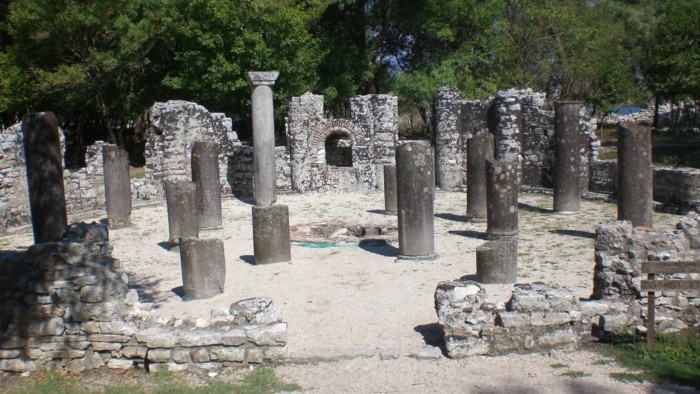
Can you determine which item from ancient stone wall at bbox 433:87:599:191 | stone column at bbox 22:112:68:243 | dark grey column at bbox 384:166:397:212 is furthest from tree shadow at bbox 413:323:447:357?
ancient stone wall at bbox 433:87:599:191

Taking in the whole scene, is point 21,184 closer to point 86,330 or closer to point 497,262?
point 86,330

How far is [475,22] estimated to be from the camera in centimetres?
2934

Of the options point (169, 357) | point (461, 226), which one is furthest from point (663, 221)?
point (169, 357)

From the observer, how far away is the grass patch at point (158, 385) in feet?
22.9

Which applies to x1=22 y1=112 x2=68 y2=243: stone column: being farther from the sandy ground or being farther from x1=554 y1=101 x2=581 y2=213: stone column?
x1=554 y1=101 x2=581 y2=213: stone column

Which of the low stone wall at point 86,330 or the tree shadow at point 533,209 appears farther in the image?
the tree shadow at point 533,209

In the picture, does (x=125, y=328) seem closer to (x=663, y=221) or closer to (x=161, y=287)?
(x=161, y=287)

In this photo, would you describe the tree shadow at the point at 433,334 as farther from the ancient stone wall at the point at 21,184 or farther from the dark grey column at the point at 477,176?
the ancient stone wall at the point at 21,184

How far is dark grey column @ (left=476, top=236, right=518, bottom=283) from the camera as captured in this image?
35.6ft

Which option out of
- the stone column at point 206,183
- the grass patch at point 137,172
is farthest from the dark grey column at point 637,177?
the grass patch at point 137,172

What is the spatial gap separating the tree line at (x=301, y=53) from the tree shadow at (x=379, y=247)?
13941mm

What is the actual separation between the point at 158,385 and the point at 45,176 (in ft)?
15.8

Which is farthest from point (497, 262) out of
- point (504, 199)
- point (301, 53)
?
point (301, 53)

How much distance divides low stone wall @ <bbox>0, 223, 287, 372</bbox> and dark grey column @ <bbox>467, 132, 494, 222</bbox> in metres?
9.64
